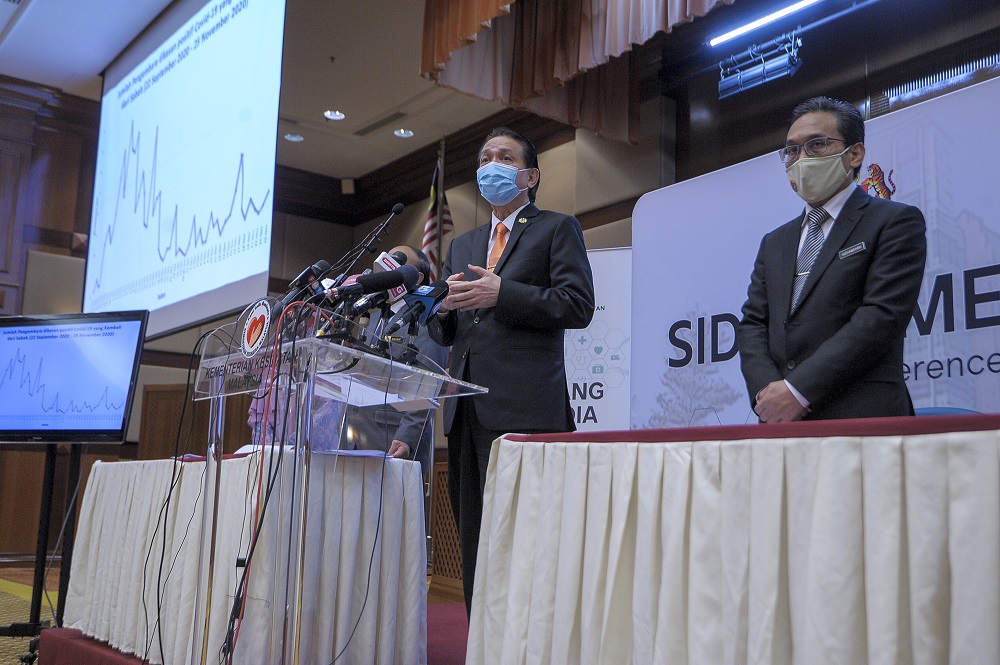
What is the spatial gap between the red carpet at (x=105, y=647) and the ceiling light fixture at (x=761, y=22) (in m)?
3.34

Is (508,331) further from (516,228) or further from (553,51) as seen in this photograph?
(553,51)

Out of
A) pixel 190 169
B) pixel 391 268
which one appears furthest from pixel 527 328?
pixel 190 169

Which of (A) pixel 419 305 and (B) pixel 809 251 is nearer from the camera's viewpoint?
(A) pixel 419 305

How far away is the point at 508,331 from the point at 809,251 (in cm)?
71

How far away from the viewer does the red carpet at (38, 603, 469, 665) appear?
8.09 ft

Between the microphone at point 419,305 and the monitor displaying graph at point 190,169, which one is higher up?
the monitor displaying graph at point 190,169

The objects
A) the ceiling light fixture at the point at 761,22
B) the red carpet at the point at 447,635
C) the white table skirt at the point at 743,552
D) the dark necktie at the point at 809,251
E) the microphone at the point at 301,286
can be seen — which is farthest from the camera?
the ceiling light fixture at the point at 761,22

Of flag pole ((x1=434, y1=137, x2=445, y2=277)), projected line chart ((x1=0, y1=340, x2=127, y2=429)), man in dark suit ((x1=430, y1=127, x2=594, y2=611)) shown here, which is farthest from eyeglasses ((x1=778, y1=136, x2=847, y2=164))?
flag pole ((x1=434, y1=137, x2=445, y2=277))

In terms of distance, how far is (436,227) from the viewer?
22.1ft

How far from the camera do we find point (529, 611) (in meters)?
1.53

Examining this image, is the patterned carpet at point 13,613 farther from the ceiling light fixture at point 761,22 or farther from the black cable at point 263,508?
the ceiling light fixture at point 761,22

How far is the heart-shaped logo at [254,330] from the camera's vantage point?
5.87 feet

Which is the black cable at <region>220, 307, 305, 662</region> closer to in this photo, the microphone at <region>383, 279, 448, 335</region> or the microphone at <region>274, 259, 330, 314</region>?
the microphone at <region>274, 259, 330, 314</region>

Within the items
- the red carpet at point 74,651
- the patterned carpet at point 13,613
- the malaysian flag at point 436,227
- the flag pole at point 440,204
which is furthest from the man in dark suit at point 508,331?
the flag pole at point 440,204
